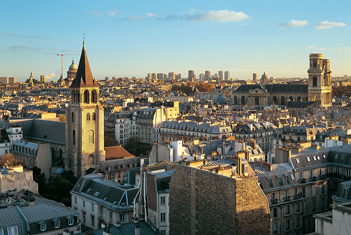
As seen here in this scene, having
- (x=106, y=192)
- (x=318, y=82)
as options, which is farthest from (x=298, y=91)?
(x=106, y=192)

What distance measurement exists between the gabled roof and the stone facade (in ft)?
107

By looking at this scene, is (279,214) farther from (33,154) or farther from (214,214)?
(33,154)

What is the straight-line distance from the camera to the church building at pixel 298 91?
139500 mm

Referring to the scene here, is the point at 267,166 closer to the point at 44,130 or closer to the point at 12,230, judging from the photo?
the point at 12,230

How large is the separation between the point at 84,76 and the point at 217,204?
1432 inches

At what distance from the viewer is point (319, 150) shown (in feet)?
116

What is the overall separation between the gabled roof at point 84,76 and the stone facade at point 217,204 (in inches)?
1280

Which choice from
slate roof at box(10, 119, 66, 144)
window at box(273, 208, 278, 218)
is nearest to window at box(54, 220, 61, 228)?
window at box(273, 208, 278, 218)

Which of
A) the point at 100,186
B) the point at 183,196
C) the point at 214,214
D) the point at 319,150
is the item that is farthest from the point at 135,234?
the point at 319,150

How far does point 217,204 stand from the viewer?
22.2 meters

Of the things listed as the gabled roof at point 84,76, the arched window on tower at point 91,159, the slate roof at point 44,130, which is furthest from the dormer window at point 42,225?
the slate roof at point 44,130

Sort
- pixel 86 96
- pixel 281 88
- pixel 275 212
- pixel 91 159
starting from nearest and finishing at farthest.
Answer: pixel 275 212
pixel 91 159
pixel 86 96
pixel 281 88

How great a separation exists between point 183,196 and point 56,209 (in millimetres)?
8616

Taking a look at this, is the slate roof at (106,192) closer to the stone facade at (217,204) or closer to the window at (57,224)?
the window at (57,224)
